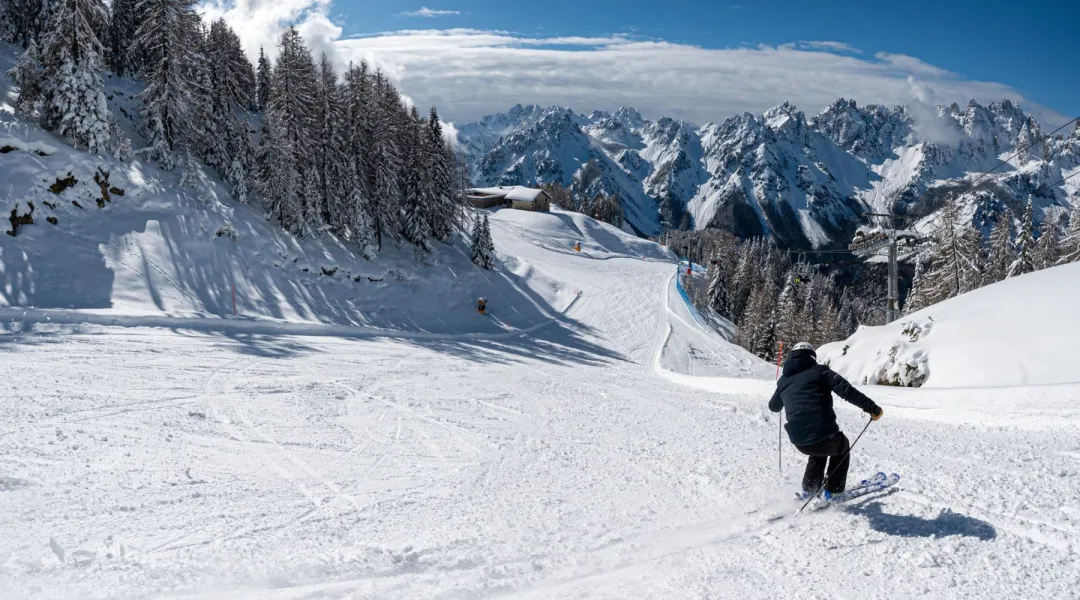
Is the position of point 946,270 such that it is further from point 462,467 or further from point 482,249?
point 462,467

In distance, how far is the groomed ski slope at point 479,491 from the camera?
16.4 ft

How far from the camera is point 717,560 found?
212 inches

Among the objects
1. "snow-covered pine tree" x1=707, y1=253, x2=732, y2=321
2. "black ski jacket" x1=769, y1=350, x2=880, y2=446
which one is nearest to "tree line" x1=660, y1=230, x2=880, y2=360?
"snow-covered pine tree" x1=707, y1=253, x2=732, y2=321

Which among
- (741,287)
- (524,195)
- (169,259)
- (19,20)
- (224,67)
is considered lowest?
(741,287)

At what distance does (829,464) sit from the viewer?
6465mm

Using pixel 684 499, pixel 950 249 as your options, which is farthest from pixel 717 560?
pixel 950 249

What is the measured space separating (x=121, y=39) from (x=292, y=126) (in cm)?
2548

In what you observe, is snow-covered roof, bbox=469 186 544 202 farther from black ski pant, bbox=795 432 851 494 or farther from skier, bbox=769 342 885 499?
black ski pant, bbox=795 432 851 494

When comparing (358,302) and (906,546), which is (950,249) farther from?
(906,546)

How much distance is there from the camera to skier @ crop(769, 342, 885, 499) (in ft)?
20.1

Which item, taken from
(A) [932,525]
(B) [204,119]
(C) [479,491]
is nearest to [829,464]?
(A) [932,525]

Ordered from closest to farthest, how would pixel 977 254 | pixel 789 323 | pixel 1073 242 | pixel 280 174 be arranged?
pixel 280 174, pixel 1073 242, pixel 977 254, pixel 789 323

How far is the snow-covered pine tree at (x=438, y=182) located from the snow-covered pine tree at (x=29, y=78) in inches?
822

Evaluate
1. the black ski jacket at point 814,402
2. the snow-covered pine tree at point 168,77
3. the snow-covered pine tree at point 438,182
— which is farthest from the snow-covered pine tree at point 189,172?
the black ski jacket at point 814,402
